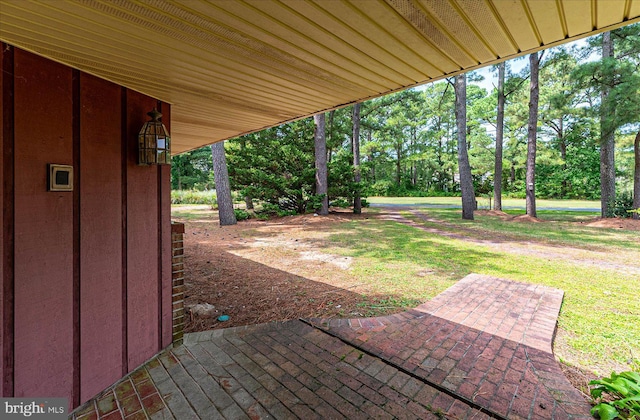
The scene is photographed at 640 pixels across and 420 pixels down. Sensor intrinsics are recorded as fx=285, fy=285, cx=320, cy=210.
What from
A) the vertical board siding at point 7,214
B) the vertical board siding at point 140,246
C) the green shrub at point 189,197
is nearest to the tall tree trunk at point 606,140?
the vertical board siding at point 140,246

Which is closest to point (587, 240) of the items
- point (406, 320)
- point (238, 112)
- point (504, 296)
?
point (504, 296)

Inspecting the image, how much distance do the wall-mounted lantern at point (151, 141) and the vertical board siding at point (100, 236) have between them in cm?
14

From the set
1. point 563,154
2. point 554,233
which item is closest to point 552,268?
point 554,233

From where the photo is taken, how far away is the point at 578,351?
8.11ft

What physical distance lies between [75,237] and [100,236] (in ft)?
0.49

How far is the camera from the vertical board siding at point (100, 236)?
5.97ft

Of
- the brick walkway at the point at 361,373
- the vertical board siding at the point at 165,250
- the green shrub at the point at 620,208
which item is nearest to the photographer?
the brick walkway at the point at 361,373

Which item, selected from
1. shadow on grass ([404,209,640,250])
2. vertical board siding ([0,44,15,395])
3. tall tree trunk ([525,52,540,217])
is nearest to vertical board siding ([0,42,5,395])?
vertical board siding ([0,44,15,395])

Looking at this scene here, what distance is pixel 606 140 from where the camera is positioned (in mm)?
9719

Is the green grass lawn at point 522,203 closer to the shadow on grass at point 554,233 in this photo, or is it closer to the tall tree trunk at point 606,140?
the tall tree trunk at point 606,140

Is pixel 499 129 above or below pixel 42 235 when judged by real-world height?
above

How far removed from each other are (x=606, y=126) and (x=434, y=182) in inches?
896

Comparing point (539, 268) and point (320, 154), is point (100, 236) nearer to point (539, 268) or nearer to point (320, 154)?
point (539, 268)

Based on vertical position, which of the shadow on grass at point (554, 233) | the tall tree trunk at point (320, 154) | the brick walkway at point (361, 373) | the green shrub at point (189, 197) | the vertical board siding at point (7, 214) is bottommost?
the brick walkway at point (361, 373)
